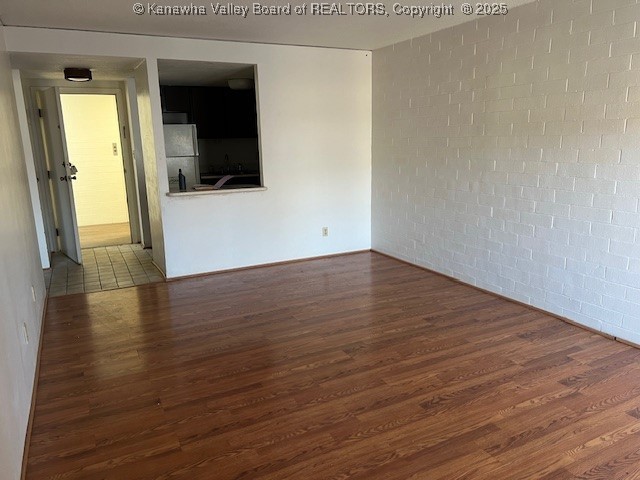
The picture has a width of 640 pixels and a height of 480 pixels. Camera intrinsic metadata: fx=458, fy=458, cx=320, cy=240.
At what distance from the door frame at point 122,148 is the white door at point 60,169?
9cm

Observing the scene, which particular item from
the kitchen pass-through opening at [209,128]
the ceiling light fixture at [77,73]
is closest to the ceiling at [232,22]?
the ceiling light fixture at [77,73]

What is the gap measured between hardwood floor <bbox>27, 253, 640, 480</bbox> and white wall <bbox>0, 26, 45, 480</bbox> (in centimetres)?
17

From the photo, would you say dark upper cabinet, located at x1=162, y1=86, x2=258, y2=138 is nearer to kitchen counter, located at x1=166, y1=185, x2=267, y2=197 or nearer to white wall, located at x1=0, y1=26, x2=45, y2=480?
kitchen counter, located at x1=166, y1=185, x2=267, y2=197

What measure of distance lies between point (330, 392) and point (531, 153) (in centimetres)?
238

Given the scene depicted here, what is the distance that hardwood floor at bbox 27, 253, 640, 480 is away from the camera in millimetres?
1990

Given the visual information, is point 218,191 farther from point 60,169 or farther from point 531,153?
point 531,153

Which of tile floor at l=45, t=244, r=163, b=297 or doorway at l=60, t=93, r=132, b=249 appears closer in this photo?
tile floor at l=45, t=244, r=163, b=297

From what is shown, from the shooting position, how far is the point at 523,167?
3588mm

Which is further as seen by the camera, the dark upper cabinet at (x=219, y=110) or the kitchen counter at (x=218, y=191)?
the dark upper cabinet at (x=219, y=110)

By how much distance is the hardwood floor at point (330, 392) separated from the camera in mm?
1990

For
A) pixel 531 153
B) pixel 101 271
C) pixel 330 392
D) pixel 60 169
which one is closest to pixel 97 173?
pixel 60 169

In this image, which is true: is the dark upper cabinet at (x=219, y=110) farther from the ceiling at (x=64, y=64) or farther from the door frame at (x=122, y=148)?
the ceiling at (x=64, y=64)

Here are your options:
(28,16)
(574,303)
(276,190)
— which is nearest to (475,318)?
(574,303)

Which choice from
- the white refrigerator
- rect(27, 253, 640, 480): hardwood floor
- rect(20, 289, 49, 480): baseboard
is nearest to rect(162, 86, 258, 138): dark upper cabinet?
the white refrigerator
